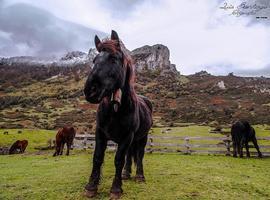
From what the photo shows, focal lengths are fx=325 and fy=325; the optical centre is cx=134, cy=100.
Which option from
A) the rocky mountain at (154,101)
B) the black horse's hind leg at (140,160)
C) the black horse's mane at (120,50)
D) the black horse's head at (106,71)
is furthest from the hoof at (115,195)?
the rocky mountain at (154,101)

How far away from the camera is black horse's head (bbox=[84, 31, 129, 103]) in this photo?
4426 mm

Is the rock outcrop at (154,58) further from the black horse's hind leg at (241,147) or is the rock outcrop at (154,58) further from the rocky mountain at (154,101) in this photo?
the black horse's hind leg at (241,147)

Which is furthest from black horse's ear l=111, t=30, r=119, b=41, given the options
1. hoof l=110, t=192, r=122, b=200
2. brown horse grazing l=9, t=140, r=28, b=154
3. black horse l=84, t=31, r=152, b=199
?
brown horse grazing l=9, t=140, r=28, b=154

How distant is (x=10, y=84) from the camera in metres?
130

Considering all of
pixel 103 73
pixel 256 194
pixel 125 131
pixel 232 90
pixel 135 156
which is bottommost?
pixel 256 194

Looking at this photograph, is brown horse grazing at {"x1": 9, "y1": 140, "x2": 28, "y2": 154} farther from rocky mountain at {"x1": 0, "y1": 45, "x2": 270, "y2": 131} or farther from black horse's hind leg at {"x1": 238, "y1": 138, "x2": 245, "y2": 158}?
rocky mountain at {"x1": 0, "y1": 45, "x2": 270, "y2": 131}

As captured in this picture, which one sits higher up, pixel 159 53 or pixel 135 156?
pixel 159 53

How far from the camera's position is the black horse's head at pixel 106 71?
174 inches

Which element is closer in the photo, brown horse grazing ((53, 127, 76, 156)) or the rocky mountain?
brown horse grazing ((53, 127, 76, 156))

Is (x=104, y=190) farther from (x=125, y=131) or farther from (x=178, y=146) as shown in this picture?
(x=178, y=146)

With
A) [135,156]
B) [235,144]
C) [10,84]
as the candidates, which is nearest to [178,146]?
[235,144]

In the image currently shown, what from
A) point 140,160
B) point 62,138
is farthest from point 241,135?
point 140,160

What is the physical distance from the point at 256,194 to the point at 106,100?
3794 millimetres

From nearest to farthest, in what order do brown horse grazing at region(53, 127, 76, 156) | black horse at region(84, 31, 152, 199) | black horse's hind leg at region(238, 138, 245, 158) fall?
black horse at region(84, 31, 152, 199) → black horse's hind leg at region(238, 138, 245, 158) → brown horse grazing at region(53, 127, 76, 156)
